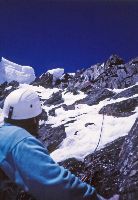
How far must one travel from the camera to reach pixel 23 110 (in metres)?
3.10

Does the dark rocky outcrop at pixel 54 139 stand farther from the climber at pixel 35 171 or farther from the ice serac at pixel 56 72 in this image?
the ice serac at pixel 56 72

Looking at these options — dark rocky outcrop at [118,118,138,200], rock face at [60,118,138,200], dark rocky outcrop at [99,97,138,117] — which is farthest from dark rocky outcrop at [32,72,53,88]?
dark rocky outcrop at [118,118,138,200]

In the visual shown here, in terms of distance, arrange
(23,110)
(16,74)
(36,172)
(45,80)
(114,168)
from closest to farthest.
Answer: (36,172), (23,110), (114,168), (45,80), (16,74)

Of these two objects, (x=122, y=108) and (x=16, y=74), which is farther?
(x=16, y=74)

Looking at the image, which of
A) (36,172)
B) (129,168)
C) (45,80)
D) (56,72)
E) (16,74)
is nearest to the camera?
(36,172)

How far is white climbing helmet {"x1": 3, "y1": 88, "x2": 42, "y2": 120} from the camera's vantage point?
3.08m

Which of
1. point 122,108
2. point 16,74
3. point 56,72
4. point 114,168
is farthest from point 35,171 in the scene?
point 16,74

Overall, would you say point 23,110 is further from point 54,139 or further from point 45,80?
point 45,80

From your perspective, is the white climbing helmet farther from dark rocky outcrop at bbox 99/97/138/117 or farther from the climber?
dark rocky outcrop at bbox 99/97/138/117

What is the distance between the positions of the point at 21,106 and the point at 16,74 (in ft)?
451

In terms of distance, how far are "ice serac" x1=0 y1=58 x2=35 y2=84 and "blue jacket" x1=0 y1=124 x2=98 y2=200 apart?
4908 inches

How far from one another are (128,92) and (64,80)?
132 feet

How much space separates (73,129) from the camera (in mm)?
13289

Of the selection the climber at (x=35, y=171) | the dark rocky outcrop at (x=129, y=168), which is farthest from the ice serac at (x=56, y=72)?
the climber at (x=35, y=171)
